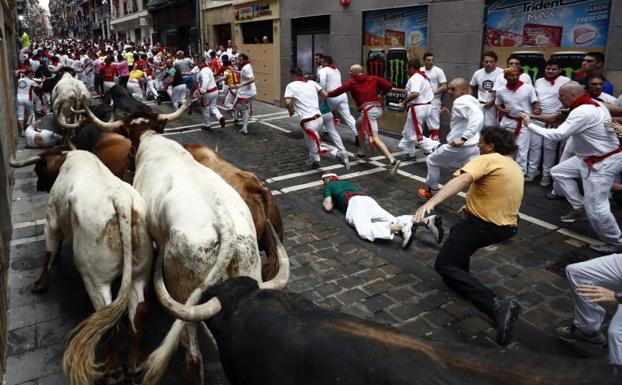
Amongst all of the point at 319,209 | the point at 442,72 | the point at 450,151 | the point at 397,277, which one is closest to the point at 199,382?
the point at 397,277

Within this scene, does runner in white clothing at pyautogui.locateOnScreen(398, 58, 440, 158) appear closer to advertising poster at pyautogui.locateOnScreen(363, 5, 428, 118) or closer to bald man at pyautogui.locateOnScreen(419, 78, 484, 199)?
advertising poster at pyautogui.locateOnScreen(363, 5, 428, 118)

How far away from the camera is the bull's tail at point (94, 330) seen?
3.28 m

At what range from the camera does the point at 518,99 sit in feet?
28.1

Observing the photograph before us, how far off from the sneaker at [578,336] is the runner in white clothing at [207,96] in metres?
10.6

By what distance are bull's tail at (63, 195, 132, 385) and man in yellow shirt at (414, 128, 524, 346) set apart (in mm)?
A: 2645

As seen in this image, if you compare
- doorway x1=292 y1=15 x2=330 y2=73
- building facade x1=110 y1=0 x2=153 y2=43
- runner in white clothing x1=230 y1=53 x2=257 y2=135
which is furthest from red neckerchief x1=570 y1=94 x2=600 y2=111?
building facade x1=110 y1=0 x2=153 y2=43

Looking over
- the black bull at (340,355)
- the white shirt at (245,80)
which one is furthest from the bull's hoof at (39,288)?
the white shirt at (245,80)

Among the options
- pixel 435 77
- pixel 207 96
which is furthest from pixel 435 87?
pixel 207 96

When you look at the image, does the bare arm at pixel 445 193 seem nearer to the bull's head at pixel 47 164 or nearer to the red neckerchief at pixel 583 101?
the red neckerchief at pixel 583 101

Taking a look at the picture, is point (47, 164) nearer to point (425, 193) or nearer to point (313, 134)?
point (313, 134)

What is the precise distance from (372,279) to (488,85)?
5.75 m

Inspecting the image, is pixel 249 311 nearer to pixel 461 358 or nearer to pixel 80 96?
pixel 461 358

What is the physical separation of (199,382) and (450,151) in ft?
17.8

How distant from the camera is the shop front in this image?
1766 cm
